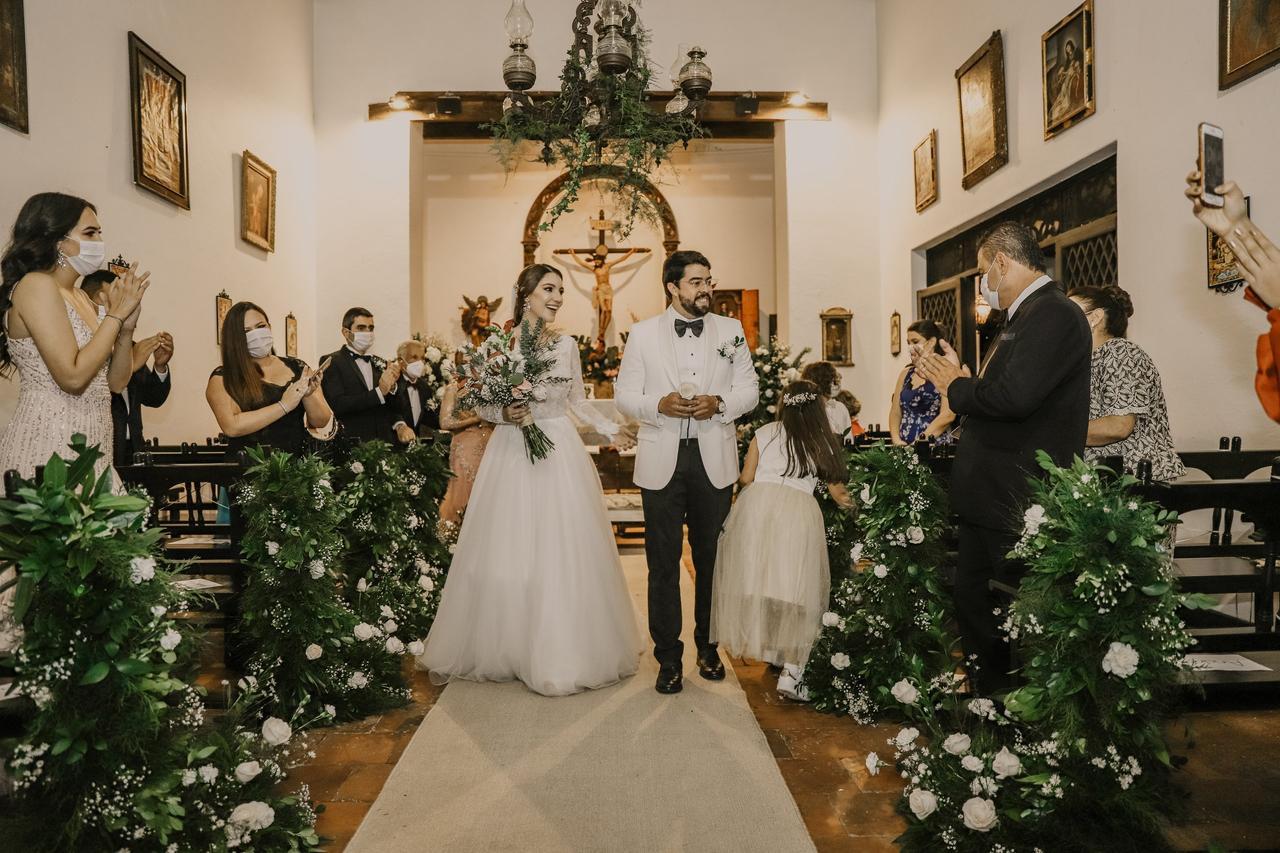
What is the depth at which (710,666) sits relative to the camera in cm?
429

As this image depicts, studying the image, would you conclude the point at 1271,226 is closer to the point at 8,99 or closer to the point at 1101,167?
the point at 1101,167

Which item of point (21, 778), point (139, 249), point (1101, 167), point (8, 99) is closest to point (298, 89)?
point (139, 249)

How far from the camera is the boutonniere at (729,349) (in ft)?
13.9

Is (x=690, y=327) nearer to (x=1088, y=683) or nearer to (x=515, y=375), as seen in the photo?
(x=515, y=375)

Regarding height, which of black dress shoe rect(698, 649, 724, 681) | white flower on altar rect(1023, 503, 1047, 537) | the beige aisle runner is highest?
white flower on altar rect(1023, 503, 1047, 537)

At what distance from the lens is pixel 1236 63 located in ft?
15.6

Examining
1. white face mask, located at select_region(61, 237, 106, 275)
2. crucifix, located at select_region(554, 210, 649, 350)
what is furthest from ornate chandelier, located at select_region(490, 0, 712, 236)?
crucifix, located at select_region(554, 210, 649, 350)

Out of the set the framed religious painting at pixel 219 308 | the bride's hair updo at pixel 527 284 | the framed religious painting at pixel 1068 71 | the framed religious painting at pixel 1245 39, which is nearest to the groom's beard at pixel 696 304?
the bride's hair updo at pixel 527 284

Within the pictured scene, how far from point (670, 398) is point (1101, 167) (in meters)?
4.48

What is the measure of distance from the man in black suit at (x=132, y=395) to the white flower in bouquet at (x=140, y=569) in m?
2.95

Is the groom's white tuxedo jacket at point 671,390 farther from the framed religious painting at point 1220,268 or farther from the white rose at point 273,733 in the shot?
the framed religious painting at point 1220,268

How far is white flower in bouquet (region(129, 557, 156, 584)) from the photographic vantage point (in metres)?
2.00

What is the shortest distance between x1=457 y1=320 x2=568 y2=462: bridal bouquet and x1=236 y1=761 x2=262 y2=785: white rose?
215cm

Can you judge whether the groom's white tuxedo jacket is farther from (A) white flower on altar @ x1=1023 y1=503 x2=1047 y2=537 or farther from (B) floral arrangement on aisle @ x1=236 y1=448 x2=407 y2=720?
(A) white flower on altar @ x1=1023 y1=503 x2=1047 y2=537
